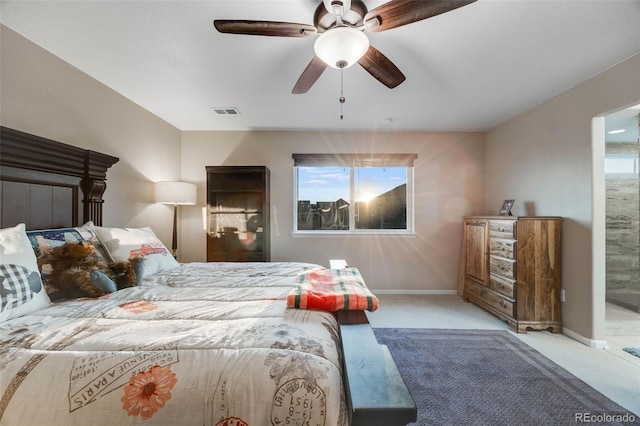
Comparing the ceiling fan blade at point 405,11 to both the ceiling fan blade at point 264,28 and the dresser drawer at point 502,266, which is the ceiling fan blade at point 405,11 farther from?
the dresser drawer at point 502,266

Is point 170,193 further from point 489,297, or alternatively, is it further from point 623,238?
point 623,238

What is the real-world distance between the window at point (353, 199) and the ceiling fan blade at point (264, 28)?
2596 millimetres

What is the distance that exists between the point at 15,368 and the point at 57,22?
2.10m

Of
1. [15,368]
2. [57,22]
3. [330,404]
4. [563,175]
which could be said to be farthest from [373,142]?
[15,368]

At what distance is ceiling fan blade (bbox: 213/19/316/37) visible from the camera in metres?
1.39

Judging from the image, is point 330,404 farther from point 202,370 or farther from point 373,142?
point 373,142

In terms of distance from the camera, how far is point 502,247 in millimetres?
2926

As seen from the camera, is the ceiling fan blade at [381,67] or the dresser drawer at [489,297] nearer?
the ceiling fan blade at [381,67]

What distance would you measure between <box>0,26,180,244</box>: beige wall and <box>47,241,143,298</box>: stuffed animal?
3.50 ft

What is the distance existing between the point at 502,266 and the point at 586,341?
0.89 m

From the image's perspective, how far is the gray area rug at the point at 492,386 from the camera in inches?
62.2

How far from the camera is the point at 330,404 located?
0.76 meters

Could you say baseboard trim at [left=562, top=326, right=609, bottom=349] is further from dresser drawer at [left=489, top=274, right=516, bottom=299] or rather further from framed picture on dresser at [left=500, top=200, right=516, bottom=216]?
framed picture on dresser at [left=500, top=200, right=516, bottom=216]

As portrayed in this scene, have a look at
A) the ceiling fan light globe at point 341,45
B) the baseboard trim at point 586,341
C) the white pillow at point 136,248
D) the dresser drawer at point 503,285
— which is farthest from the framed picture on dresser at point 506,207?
the white pillow at point 136,248
